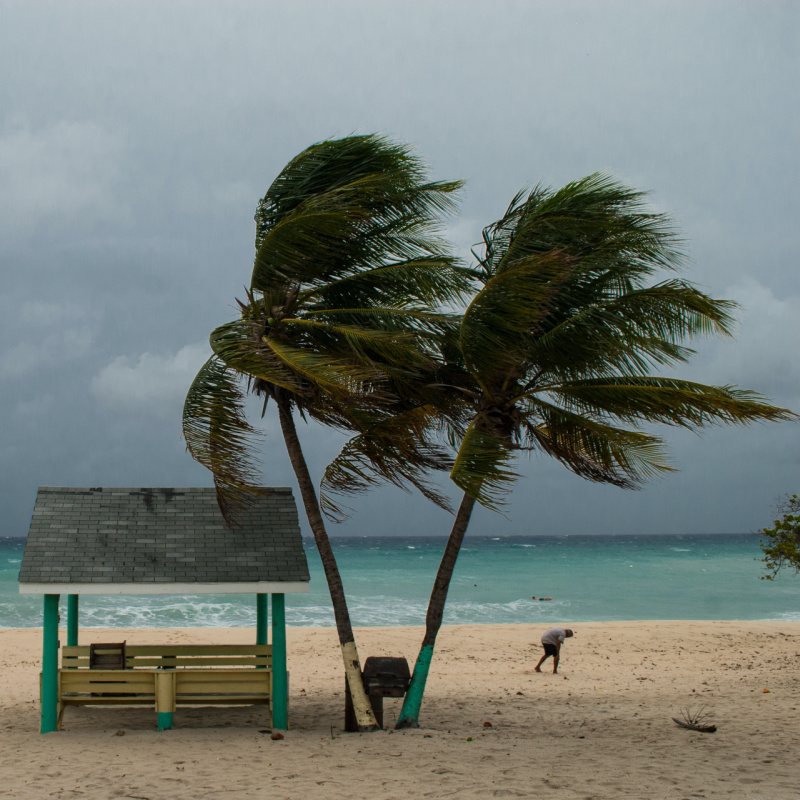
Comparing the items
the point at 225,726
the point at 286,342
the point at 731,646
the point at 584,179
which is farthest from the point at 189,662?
the point at 731,646

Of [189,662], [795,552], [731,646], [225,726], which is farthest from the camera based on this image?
[731,646]

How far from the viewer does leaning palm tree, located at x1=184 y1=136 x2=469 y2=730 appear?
27.6ft

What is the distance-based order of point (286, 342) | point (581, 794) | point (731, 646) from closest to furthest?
point (581, 794)
point (286, 342)
point (731, 646)

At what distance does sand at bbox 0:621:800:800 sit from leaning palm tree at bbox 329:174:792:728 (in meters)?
1.63

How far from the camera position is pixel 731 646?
61.7 feet

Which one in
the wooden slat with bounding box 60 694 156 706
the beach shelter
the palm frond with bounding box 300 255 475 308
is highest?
the palm frond with bounding box 300 255 475 308

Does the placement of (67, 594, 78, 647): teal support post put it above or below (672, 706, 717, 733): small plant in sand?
above

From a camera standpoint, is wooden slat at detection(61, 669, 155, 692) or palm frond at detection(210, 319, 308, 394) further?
wooden slat at detection(61, 669, 155, 692)

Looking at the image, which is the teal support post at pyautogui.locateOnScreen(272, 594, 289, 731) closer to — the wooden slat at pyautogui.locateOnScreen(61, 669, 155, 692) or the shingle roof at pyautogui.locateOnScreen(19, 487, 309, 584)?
the shingle roof at pyautogui.locateOnScreen(19, 487, 309, 584)

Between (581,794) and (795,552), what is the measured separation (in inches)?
331

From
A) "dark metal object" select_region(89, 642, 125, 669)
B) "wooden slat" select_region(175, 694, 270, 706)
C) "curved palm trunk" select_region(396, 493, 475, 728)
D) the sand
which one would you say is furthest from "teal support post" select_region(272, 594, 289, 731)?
"dark metal object" select_region(89, 642, 125, 669)

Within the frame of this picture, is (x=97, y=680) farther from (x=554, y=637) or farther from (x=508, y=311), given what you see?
(x=554, y=637)

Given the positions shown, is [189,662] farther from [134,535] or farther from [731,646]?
[731,646]

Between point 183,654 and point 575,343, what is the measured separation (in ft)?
20.9
